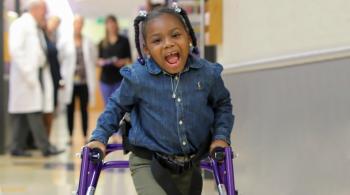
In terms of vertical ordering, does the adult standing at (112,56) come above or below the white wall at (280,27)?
below

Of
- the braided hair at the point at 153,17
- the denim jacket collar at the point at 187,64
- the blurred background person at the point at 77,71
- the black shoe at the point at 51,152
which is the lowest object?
the black shoe at the point at 51,152

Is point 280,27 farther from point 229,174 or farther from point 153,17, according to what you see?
point 229,174

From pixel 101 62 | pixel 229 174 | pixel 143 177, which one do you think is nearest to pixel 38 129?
pixel 101 62

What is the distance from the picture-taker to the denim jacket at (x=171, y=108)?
2.26 m

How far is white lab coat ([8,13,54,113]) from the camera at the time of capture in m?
6.51

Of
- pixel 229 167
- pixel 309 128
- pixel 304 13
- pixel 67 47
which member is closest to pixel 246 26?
pixel 304 13

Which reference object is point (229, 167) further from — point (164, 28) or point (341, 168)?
point (341, 168)

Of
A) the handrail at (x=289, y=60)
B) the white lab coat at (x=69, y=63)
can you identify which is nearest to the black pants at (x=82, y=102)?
the white lab coat at (x=69, y=63)

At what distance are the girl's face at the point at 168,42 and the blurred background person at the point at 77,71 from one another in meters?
5.26

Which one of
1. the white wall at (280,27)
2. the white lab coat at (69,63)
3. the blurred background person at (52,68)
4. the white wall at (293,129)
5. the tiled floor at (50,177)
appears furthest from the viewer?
the white lab coat at (69,63)

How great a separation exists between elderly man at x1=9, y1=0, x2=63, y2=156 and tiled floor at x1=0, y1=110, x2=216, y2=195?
0.31 m

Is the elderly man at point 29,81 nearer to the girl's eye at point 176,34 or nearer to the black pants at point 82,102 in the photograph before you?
the black pants at point 82,102

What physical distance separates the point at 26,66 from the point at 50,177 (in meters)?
1.68

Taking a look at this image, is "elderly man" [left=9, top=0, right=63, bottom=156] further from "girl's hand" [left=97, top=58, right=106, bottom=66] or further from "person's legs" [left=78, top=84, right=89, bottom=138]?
"girl's hand" [left=97, top=58, right=106, bottom=66]
